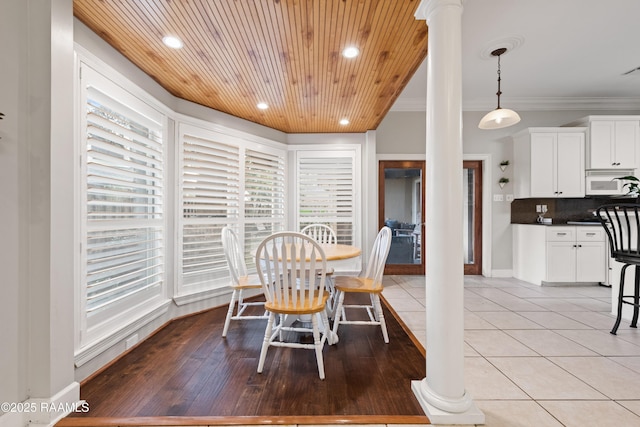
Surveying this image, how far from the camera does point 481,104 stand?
182 inches

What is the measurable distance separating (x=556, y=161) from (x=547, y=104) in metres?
1.07

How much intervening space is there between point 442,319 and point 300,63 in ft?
7.23

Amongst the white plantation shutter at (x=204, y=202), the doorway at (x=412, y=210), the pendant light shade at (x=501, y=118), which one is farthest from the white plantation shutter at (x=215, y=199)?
the pendant light shade at (x=501, y=118)

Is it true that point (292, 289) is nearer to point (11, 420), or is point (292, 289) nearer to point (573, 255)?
point (11, 420)

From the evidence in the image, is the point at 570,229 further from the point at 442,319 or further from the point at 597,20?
the point at 442,319

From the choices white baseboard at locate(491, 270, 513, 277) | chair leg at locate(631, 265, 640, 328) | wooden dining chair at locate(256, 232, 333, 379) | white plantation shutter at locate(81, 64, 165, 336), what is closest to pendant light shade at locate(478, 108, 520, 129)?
chair leg at locate(631, 265, 640, 328)

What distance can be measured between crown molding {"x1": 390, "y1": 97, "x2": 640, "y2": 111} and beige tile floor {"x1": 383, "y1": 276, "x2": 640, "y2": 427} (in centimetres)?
301

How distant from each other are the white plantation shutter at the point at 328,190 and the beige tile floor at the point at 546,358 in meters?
1.31

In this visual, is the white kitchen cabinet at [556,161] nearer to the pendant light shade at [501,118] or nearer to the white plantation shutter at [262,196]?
the pendant light shade at [501,118]

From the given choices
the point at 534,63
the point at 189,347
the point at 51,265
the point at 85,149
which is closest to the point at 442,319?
the point at 189,347

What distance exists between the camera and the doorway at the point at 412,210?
4770 mm

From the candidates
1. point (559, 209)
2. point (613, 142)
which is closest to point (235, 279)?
point (559, 209)

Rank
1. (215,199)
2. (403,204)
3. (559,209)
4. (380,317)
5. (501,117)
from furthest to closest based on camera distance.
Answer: (403,204) < (559,209) < (215,199) < (501,117) < (380,317)

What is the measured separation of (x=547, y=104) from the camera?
461cm
